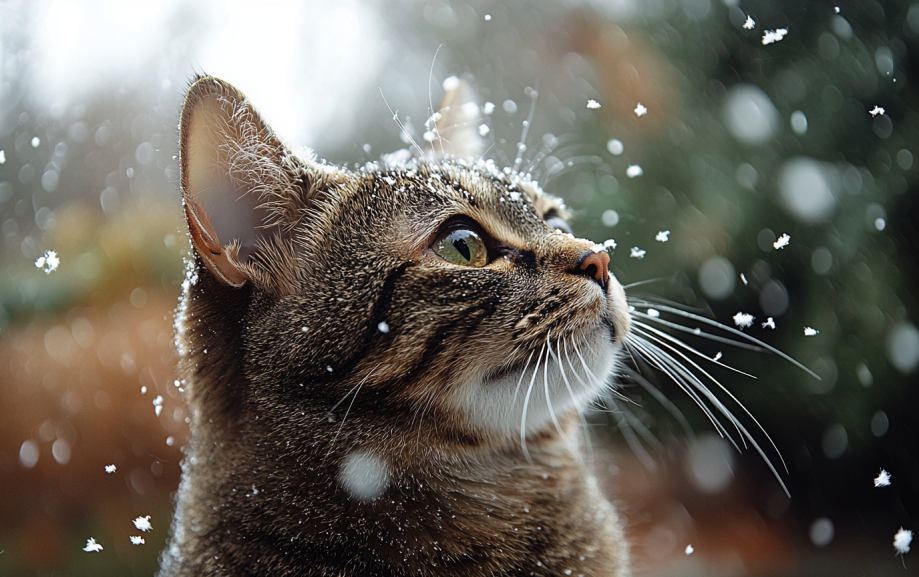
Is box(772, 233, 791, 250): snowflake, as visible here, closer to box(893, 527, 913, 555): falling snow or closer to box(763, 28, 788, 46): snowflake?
box(763, 28, 788, 46): snowflake

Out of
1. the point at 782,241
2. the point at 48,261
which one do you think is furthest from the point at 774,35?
the point at 48,261

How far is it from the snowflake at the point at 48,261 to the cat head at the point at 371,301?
41 centimetres

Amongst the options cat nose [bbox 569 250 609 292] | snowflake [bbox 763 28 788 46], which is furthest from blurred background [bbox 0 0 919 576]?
cat nose [bbox 569 250 609 292]

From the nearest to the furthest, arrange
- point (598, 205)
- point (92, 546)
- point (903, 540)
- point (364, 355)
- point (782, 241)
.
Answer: point (364, 355) → point (92, 546) → point (903, 540) → point (782, 241) → point (598, 205)

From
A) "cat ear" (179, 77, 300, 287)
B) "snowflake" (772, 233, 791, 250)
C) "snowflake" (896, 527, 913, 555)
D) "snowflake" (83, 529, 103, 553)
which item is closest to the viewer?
"cat ear" (179, 77, 300, 287)

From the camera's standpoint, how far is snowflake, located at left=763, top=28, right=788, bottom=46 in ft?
3.64

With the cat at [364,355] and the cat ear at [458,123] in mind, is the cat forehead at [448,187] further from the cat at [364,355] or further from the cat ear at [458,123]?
the cat ear at [458,123]

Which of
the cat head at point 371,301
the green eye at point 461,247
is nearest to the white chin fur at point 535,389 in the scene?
the cat head at point 371,301

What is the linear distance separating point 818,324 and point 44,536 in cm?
155

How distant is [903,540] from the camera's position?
103cm

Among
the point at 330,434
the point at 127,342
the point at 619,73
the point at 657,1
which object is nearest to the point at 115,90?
the point at 127,342

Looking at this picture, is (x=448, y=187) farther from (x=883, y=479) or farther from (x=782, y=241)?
(x=883, y=479)

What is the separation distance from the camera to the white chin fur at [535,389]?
2.04 feet

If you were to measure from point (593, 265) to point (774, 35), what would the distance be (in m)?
0.83
